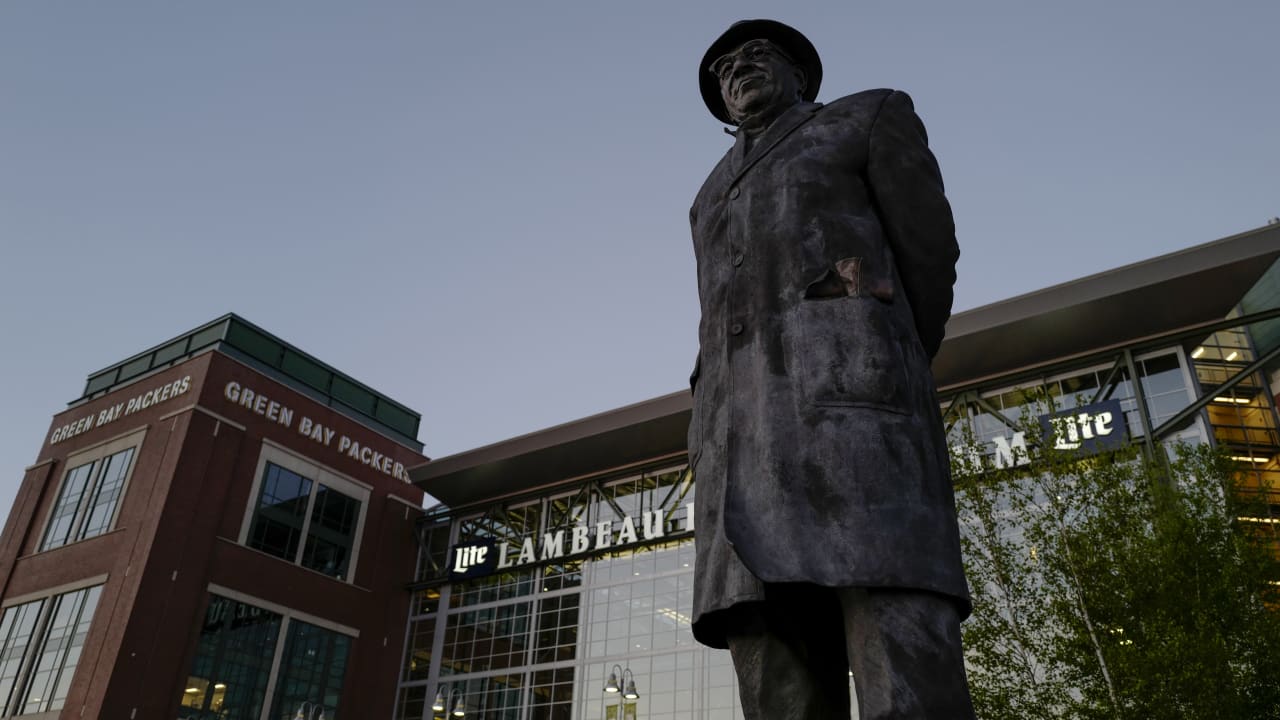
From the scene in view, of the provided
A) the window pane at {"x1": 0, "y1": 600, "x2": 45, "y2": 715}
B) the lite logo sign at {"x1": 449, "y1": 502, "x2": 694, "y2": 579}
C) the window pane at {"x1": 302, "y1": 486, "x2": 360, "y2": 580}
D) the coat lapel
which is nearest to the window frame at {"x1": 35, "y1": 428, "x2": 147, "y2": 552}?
the window pane at {"x1": 0, "y1": 600, "x2": 45, "y2": 715}

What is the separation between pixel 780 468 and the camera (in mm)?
2451

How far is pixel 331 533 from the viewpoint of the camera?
3528 centimetres

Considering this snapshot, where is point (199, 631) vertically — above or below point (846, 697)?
above

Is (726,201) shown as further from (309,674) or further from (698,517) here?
(309,674)

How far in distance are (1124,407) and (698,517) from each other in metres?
25.6

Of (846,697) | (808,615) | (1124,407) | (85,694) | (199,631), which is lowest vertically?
(846,697)

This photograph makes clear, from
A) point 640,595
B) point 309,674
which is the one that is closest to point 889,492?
point 640,595

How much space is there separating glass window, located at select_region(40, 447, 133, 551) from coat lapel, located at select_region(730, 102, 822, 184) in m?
33.5

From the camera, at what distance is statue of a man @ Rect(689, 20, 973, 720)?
2.28 metres

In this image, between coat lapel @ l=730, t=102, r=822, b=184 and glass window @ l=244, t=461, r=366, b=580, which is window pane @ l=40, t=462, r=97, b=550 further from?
coat lapel @ l=730, t=102, r=822, b=184

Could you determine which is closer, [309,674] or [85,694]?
[85,694]

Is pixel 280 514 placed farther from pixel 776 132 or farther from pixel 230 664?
pixel 776 132

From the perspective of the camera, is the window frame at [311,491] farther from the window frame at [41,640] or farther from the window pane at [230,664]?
the window frame at [41,640]

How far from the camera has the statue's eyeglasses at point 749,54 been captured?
10.8ft
